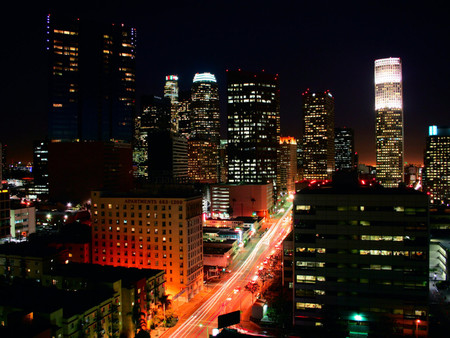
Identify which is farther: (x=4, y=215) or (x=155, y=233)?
(x=4, y=215)

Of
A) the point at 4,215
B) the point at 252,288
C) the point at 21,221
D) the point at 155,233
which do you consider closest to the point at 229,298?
the point at 252,288

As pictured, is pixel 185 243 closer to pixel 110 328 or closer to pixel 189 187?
pixel 189 187

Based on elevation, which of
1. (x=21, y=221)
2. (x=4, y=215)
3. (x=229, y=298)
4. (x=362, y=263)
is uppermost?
(x=4, y=215)

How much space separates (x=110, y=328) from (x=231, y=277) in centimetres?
4749

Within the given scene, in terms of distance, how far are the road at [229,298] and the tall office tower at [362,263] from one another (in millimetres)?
17080

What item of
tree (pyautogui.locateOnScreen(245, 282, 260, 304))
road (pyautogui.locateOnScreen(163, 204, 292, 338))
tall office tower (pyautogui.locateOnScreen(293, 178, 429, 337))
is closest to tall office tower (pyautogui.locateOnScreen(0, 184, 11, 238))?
road (pyautogui.locateOnScreen(163, 204, 292, 338))

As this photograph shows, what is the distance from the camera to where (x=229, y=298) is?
3479 inches

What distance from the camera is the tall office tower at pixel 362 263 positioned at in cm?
6656

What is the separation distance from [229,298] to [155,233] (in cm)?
2300

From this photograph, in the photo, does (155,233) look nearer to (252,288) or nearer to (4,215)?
(252,288)

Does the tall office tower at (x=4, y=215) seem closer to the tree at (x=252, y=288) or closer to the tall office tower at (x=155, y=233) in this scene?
the tall office tower at (x=155, y=233)

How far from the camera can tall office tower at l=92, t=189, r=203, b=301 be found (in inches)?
3548

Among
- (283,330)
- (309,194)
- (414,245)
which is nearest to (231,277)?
(283,330)

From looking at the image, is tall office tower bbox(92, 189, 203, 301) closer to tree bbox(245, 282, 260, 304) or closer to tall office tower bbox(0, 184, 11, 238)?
tree bbox(245, 282, 260, 304)
